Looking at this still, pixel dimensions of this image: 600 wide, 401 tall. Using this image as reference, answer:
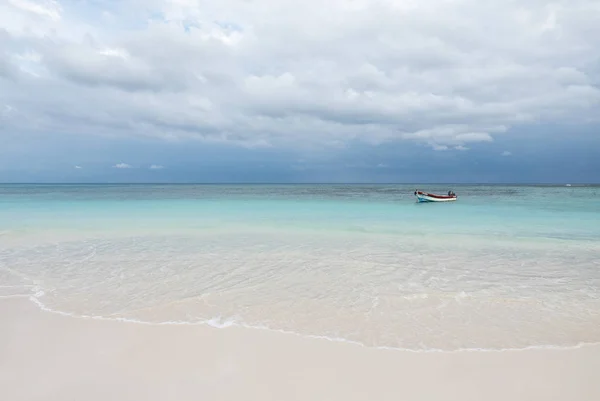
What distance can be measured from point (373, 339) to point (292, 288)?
2.52 metres

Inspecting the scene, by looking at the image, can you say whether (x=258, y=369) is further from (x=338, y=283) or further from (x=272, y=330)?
(x=338, y=283)

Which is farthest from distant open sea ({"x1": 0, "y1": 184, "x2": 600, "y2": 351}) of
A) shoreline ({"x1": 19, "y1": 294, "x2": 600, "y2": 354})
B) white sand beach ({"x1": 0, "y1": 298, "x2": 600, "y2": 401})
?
white sand beach ({"x1": 0, "y1": 298, "x2": 600, "y2": 401})

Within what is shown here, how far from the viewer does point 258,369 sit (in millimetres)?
3941

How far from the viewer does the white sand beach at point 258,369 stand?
350 centimetres

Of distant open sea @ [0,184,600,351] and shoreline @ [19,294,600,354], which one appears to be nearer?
shoreline @ [19,294,600,354]

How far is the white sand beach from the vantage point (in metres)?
3.50

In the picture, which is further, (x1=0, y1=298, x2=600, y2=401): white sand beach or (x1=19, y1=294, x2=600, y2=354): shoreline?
(x1=19, y1=294, x2=600, y2=354): shoreline

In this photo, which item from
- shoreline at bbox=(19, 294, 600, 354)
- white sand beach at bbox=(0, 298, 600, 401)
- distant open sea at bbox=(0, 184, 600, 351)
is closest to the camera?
white sand beach at bbox=(0, 298, 600, 401)

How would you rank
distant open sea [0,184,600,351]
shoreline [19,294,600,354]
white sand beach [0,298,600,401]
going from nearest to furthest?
white sand beach [0,298,600,401]
shoreline [19,294,600,354]
distant open sea [0,184,600,351]

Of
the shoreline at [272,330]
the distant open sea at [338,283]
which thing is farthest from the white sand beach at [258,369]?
the distant open sea at [338,283]

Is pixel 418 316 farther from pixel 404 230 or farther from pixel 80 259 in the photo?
pixel 404 230

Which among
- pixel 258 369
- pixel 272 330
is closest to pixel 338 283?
pixel 272 330

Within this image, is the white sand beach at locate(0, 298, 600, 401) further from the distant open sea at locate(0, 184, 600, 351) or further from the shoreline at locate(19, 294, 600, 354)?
the distant open sea at locate(0, 184, 600, 351)

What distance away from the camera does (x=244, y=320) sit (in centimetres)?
529
